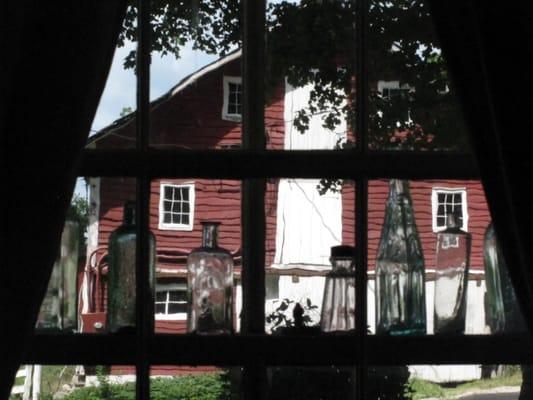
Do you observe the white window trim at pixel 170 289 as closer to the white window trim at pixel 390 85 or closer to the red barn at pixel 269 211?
the red barn at pixel 269 211

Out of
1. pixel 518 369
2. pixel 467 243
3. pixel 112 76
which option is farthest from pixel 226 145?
pixel 518 369

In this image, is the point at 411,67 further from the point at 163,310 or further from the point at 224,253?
the point at 163,310

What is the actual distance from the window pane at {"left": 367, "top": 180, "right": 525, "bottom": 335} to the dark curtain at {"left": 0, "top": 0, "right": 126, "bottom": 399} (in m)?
0.65

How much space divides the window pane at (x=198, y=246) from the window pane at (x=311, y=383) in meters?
0.13

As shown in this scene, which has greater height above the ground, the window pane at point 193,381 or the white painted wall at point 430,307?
the white painted wall at point 430,307

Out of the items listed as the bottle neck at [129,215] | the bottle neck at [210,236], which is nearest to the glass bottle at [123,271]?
the bottle neck at [129,215]

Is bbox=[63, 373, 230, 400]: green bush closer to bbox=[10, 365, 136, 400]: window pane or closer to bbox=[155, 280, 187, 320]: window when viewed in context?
bbox=[10, 365, 136, 400]: window pane

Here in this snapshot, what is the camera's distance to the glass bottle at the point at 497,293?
1672 millimetres

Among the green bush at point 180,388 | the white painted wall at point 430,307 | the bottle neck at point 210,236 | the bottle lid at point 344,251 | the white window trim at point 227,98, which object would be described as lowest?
the green bush at point 180,388

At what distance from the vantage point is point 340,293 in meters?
1.69

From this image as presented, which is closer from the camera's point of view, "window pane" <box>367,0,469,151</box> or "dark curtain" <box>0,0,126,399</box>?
"dark curtain" <box>0,0,126,399</box>

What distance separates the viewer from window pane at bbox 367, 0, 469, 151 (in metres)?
1.72

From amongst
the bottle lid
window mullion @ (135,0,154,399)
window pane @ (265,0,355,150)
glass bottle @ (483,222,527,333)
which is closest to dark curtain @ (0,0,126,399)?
window mullion @ (135,0,154,399)

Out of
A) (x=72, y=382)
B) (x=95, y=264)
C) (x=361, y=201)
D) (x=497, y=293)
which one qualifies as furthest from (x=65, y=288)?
(x=497, y=293)
